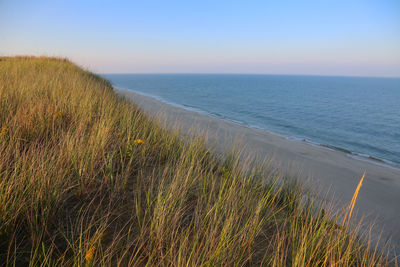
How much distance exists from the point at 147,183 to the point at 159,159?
2.22 feet

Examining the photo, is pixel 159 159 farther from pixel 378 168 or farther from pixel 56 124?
pixel 378 168

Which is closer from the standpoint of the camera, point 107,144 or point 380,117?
point 107,144

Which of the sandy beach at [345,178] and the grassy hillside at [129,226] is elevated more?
the grassy hillside at [129,226]

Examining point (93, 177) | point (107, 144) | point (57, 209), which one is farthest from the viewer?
point (107, 144)

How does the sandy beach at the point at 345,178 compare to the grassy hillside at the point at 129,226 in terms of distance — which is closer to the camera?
the grassy hillside at the point at 129,226

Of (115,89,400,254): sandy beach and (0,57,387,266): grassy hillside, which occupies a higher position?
(0,57,387,266): grassy hillside

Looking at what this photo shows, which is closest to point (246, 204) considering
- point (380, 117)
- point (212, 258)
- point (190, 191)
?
point (190, 191)

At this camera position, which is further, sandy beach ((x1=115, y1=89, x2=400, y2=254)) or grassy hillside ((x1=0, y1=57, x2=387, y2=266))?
sandy beach ((x1=115, y1=89, x2=400, y2=254))

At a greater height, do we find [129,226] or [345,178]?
[129,226]

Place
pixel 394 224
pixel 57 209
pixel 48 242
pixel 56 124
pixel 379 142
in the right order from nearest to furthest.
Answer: pixel 48 242 < pixel 57 209 < pixel 56 124 < pixel 394 224 < pixel 379 142

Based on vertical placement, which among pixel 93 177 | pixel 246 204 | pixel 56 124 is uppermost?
pixel 56 124

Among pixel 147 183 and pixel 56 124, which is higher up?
pixel 56 124

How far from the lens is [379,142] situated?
576 inches

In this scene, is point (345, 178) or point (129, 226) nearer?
point (129, 226)
